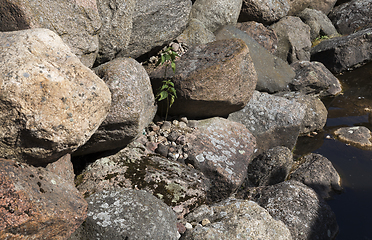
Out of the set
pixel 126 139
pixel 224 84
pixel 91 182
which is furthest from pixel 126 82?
pixel 224 84

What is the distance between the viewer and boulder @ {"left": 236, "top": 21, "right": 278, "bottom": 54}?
6676mm

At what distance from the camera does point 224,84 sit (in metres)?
3.73

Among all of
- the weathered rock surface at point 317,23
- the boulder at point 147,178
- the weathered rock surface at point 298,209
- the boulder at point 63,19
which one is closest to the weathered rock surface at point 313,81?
the weathered rock surface at point 317,23

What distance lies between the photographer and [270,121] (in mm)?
4633

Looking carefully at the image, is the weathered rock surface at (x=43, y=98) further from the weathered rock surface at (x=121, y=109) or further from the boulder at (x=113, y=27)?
the boulder at (x=113, y=27)

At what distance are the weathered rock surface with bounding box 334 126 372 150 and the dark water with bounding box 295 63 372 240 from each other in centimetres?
11

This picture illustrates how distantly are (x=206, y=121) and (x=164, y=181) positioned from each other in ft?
4.22

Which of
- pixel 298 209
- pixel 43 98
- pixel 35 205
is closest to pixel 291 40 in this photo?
pixel 298 209

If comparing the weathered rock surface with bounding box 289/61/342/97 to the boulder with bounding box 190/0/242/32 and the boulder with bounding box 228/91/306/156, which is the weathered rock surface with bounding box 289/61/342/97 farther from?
the boulder with bounding box 190/0/242/32

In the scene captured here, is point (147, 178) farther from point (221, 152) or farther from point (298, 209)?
point (298, 209)

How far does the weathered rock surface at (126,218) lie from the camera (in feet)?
7.20

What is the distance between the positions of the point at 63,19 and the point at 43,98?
119cm

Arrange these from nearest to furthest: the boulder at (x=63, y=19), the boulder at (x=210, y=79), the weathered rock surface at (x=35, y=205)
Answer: the weathered rock surface at (x=35, y=205) < the boulder at (x=63, y=19) < the boulder at (x=210, y=79)

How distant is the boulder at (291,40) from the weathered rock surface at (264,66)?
116 cm
